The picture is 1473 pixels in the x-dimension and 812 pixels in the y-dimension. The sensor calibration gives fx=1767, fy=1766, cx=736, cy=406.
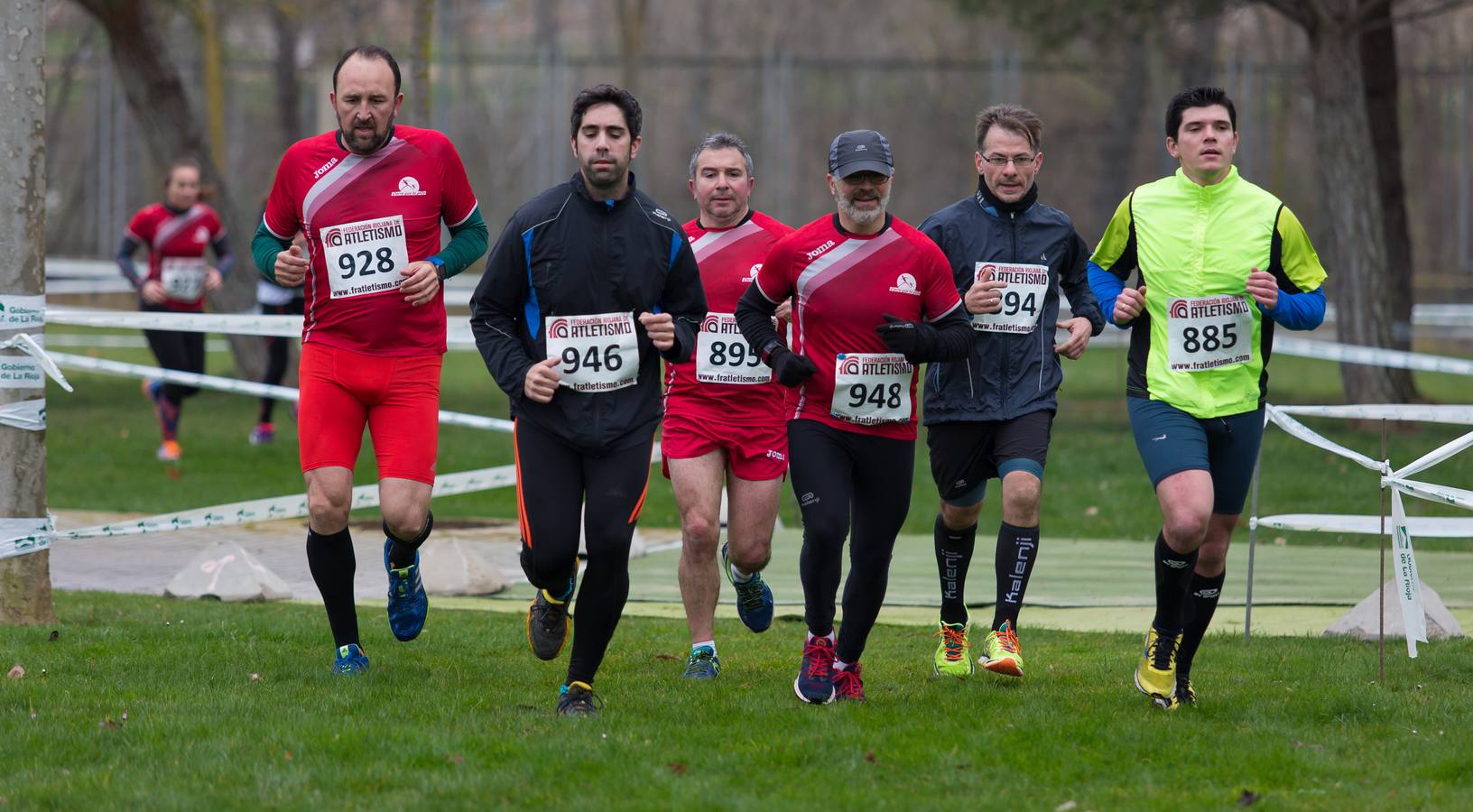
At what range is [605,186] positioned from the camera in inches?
237

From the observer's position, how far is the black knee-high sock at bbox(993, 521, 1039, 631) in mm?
6859

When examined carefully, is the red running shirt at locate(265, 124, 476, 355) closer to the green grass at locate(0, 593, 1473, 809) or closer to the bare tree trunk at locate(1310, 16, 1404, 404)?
the green grass at locate(0, 593, 1473, 809)

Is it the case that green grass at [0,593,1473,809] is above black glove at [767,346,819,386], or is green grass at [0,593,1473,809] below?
below

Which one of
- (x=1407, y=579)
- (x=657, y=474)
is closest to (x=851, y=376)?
(x=1407, y=579)

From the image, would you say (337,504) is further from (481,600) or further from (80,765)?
(481,600)

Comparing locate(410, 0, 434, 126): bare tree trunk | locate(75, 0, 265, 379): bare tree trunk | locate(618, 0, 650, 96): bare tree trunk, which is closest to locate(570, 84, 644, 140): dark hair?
locate(410, 0, 434, 126): bare tree trunk

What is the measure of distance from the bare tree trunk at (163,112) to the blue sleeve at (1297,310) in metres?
14.9

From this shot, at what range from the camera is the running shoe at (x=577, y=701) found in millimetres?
5926

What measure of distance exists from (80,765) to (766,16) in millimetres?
38250

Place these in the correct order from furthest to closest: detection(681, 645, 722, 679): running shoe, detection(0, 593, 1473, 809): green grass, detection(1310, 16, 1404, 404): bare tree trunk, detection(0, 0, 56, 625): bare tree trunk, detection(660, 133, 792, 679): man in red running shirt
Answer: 1. detection(1310, 16, 1404, 404): bare tree trunk
2. detection(0, 0, 56, 625): bare tree trunk
3. detection(660, 133, 792, 679): man in red running shirt
4. detection(681, 645, 722, 679): running shoe
5. detection(0, 593, 1473, 809): green grass

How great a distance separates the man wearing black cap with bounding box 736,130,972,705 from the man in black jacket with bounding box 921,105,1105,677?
562mm

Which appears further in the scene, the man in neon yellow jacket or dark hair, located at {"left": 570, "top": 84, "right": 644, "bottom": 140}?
the man in neon yellow jacket

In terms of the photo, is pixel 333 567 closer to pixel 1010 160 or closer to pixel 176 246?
pixel 1010 160

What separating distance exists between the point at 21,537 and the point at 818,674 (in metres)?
3.65
